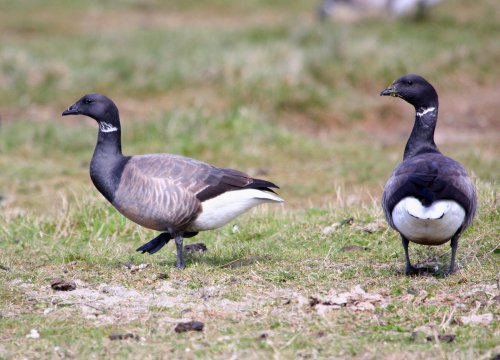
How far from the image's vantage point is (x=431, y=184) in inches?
237

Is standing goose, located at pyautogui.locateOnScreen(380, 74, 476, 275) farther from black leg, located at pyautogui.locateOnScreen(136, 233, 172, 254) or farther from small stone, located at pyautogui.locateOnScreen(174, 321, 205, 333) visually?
black leg, located at pyautogui.locateOnScreen(136, 233, 172, 254)

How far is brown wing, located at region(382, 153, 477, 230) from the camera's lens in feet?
19.6

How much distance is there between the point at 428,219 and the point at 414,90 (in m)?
1.83

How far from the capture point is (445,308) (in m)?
5.79

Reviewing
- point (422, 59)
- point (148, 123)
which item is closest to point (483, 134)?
point (422, 59)

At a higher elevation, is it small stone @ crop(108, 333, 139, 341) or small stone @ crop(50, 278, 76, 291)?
small stone @ crop(50, 278, 76, 291)

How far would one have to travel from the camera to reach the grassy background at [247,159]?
5582mm

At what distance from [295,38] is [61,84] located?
197 inches

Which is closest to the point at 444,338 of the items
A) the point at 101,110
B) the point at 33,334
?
the point at 33,334

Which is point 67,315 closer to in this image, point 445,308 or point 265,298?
point 265,298

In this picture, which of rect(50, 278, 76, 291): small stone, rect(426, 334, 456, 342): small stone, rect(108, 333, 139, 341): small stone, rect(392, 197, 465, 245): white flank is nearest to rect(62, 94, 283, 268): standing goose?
rect(50, 278, 76, 291): small stone

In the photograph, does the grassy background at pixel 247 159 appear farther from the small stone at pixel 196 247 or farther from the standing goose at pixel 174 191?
the standing goose at pixel 174 191

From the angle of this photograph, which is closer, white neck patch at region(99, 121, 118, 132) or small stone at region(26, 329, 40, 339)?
small stone at region(26, 329, 40, 339)

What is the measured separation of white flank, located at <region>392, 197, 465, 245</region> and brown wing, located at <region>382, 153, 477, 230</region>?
0.15 ft
